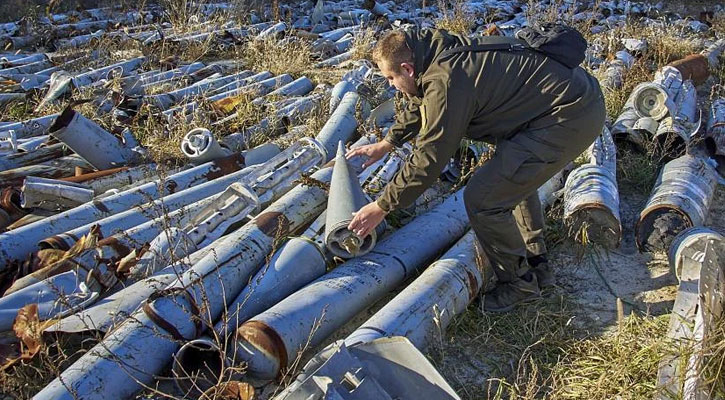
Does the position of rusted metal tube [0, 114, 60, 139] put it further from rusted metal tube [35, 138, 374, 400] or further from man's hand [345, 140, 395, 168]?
man's hand [345, 140, 395, 168]

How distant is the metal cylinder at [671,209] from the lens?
4.00 m

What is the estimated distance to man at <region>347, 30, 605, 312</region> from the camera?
Answer: 312 centimetres

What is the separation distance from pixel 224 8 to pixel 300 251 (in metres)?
7.64

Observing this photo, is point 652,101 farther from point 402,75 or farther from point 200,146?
point 200,146

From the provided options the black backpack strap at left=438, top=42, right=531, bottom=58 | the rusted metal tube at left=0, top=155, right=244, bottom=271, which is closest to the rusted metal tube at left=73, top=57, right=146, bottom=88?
the rusted metal tube at left=0, top=155, right=244, bottom=271

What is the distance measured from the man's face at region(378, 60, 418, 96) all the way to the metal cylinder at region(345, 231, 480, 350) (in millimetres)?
1001

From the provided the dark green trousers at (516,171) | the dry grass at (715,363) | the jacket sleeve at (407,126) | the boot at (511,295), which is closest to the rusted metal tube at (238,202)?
the jacket sleeve at (407,126)

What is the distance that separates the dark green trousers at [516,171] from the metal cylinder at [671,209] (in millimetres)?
1035

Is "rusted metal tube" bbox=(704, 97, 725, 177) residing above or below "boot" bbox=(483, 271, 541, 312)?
below

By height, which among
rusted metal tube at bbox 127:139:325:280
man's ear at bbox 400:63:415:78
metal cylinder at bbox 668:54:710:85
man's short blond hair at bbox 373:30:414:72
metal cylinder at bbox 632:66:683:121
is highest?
man's short blond hair at bbox 373:30:414:72

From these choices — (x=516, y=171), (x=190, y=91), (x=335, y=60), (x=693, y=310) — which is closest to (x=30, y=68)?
(x=190, y=91)

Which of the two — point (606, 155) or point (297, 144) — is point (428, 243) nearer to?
point (297, 144)

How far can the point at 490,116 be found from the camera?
3268 millimetres

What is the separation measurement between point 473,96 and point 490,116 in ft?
0.63
